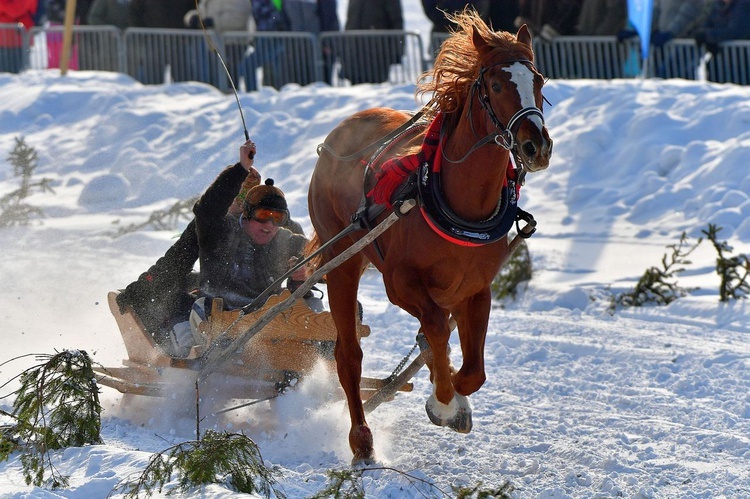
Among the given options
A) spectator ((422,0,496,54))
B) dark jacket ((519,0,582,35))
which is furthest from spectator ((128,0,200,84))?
dark jacket ((519,0,582,35))

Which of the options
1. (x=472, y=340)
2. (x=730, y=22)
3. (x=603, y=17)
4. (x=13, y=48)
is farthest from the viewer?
(x=13, y=48)

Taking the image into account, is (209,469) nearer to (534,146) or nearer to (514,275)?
(534,146)

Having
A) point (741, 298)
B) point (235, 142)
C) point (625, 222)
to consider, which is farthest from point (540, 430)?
point (235, 142)

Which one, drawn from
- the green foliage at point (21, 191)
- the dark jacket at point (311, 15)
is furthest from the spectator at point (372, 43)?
the green foliage at point (21, 191)

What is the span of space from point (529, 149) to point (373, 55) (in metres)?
9.40

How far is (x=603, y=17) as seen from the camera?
12.9 m

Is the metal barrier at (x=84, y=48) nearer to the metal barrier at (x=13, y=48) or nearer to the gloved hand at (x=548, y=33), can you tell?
the metal barrier at (x=13, y=48)

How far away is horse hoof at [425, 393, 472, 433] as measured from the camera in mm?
5043

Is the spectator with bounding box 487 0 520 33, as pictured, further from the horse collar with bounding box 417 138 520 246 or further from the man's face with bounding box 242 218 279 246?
the horse collar with bounding box 417 138 520 246

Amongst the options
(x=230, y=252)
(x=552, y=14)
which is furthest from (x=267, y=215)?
(x=552, y=14)

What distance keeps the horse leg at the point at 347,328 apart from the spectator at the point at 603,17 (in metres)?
7.95

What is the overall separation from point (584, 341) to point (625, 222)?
329 cm

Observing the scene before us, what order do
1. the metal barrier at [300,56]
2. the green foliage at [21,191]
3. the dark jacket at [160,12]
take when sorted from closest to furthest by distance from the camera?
the green foliage at [21,191] < the metal barrier at [300,56] < the dark jacket at [160,12]

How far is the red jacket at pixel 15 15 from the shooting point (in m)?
14.2
